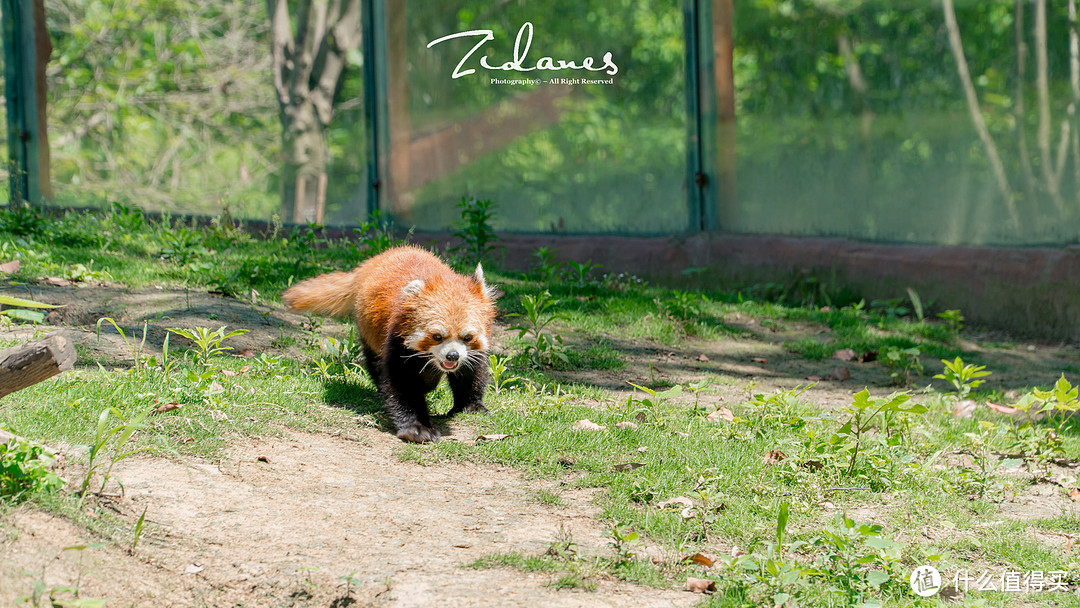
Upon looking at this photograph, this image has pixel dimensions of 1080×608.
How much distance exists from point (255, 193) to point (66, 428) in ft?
26.7

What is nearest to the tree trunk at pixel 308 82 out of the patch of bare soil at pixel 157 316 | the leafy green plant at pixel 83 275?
the leafy green plant at pixel 83 275

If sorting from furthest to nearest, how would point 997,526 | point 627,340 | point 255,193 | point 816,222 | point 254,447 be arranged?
1. point 255,193
2. point 816,222
3. point 627,340
4. point 254,447
5. point 997,526

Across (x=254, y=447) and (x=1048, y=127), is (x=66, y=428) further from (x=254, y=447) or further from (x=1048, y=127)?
(x=1048, y=127)

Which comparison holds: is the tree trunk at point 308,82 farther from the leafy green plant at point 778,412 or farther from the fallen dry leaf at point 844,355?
the leafy green plant at point 778,412

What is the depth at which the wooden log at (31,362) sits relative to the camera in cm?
279

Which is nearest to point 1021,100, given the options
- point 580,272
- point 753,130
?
point 753,130

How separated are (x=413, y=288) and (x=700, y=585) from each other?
2225 mm

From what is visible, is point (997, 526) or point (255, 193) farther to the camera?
point (255, 193)

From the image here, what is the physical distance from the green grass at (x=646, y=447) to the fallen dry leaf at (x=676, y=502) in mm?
26

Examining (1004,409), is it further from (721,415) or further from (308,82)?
(308,82)

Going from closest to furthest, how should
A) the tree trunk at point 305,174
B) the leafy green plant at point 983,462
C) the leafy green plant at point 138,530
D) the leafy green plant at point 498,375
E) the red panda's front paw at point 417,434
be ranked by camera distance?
1. the leafy green plant at point 138,530
2. the leafy green plant at point 983,462
3. the red panda's front paw at point 417,434
4. the leafy green plant at point 498,375
5. the tree trunk at point 305,174

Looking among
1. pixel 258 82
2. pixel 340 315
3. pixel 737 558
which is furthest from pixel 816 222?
pixel 258 82

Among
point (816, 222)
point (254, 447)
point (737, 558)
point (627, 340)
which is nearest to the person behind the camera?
point (737, 558)

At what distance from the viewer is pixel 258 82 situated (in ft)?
48.9
